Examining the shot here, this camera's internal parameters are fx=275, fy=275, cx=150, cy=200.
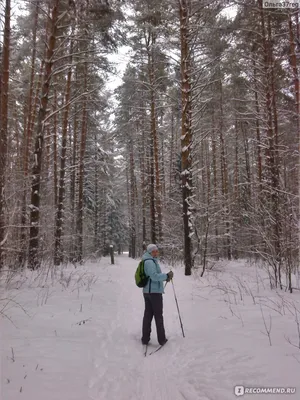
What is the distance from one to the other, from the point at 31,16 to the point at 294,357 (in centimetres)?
1436

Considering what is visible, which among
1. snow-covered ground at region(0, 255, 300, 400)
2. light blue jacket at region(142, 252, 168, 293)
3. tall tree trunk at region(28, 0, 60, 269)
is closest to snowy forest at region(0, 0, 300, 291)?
tall tree trunk at region(28, 0, 60, 269)

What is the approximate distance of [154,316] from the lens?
4.96 meters

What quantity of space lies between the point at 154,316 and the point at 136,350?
649mm

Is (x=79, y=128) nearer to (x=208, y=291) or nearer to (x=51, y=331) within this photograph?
(x=208, y=291)

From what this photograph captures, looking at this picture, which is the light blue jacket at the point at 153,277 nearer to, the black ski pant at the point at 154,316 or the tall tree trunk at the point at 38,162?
the black ski pant at the point at 154,316

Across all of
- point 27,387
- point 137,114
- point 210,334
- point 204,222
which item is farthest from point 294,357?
point 137,114

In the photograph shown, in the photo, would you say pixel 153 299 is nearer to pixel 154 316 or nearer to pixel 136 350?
pixel 154 316

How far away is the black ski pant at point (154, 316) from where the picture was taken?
4.84m

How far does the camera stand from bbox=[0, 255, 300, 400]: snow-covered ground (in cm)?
308

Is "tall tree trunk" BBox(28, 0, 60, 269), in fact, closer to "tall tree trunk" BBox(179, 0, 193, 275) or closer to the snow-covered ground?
the snow-covered ground

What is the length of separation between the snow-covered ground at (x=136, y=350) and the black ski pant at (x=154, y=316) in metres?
0.20

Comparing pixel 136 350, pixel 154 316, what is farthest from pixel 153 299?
pixel 136 350

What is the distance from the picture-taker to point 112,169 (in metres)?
28.5

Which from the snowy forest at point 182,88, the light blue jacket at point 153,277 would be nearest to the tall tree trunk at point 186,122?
the snowy forest at point 182,88
